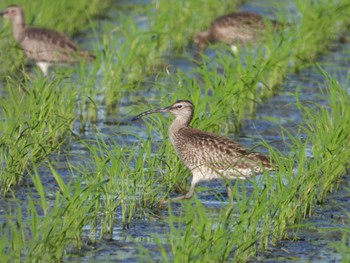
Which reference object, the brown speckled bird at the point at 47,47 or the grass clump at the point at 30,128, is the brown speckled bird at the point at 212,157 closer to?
the grass clump at the point at 30,128

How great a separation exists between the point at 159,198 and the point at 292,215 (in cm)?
142

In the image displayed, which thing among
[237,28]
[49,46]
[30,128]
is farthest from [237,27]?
[30,128]

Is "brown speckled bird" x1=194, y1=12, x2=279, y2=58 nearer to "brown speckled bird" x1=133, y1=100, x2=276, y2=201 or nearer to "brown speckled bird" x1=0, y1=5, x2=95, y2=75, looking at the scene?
"brown speckled bird" x1=0, y1=5, x2=95, y2=75

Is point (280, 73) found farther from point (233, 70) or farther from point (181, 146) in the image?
point (181, 146)

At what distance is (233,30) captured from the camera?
17172 millimetres

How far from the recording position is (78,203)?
7555 mm

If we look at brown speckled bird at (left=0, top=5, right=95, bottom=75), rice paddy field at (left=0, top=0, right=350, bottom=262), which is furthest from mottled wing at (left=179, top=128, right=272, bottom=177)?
brown speckled bird at (left=0, top=5, right=95, bottom=75)

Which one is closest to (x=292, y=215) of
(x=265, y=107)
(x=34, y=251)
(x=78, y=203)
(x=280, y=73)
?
(x=78, y=203)

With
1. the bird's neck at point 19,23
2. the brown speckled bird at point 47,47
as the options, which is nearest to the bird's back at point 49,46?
the brown speckled bird at point 47,47

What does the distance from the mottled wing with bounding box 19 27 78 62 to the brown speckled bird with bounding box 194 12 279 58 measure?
2.66 m

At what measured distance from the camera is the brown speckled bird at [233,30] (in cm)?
1708

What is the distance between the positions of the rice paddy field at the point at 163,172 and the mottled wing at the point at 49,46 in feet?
1.08

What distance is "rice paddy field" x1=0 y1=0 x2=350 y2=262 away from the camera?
726 cm

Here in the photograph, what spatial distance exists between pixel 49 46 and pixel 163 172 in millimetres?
5410
